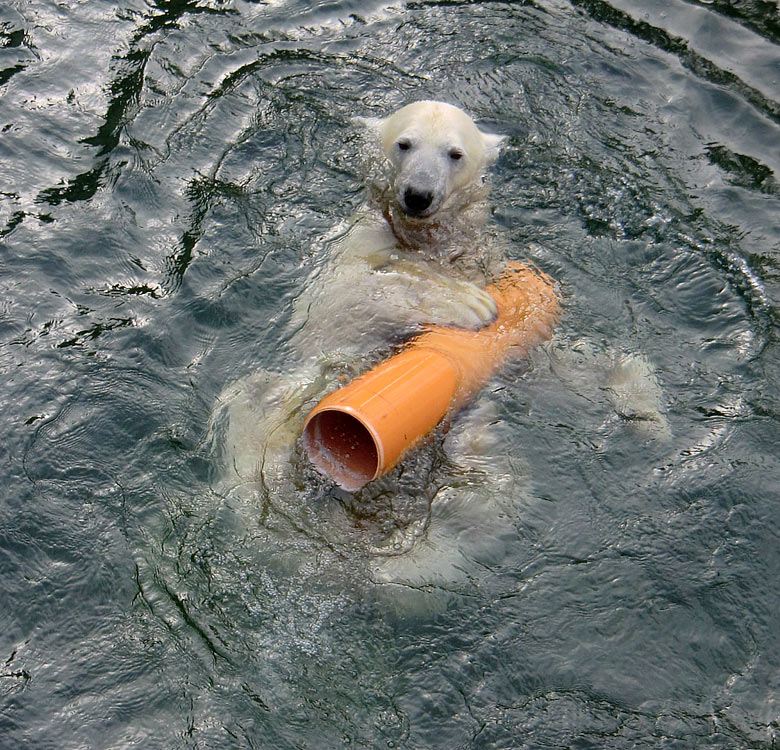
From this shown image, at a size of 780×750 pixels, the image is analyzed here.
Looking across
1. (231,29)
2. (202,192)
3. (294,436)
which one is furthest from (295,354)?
(231,29)

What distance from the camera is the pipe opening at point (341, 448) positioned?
11.5 feet

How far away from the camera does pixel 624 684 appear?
127 inches

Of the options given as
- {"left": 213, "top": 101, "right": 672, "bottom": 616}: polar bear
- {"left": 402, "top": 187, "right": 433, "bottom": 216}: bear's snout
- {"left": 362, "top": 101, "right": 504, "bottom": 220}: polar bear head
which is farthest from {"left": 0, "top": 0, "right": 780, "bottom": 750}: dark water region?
{"left": 402, "top": 187, "right": 433, "bottom": 216}: bear's snout

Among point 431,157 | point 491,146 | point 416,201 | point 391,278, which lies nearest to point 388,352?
point 391,278

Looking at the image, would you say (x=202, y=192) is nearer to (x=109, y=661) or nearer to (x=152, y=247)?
(x=152, y=247)

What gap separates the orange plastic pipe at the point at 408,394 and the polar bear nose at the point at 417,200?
568 mm

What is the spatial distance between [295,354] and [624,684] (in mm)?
2129

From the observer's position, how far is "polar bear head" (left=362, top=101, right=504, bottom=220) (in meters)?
4.29

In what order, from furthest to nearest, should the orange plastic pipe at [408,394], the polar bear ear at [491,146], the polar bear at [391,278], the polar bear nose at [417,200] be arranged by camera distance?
the polar bear ear at [491,146] → the polar bear nose at [417,200] → the polar bear at [391,278] → the orange plastic pipe at [408,394]

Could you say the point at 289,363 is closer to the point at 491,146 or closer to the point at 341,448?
the point at 341,448

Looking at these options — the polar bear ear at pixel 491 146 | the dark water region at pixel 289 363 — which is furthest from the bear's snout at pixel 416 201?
the polar bear ear at pixel 491 146

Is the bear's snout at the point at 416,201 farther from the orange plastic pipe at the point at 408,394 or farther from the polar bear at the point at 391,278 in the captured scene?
the orange plastic pipe at the point at 408,394

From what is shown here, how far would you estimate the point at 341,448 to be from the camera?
3578mm

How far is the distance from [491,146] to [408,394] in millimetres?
2279
